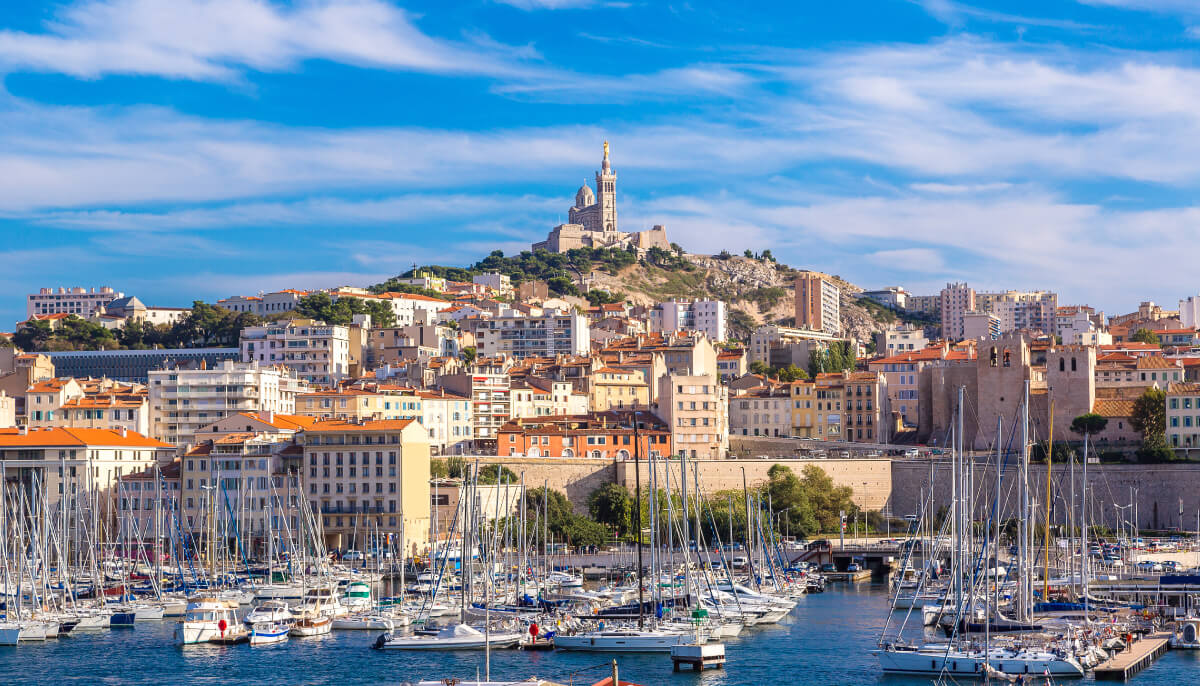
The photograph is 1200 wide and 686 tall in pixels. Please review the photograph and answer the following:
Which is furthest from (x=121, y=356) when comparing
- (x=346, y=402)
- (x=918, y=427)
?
(x=918, y=427)

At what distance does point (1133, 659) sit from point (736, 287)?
423ft

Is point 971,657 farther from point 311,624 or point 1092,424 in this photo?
point 1092,424

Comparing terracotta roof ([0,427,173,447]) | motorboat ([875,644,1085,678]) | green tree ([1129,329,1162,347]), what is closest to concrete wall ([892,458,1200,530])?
motorboat ([875,644,1085,678])

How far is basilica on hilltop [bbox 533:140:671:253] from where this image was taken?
593 ft

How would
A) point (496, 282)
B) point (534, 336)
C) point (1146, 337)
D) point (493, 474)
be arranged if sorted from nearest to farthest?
point (493, 474) < point (1146, 337) < point (534, 336) < point (496, 282)

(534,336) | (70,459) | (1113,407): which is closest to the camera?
(70,459)

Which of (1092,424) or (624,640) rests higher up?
(1092,424)

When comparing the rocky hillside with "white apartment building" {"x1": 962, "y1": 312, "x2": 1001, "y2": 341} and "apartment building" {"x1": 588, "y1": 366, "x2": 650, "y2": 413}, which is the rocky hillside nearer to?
"white apartment building" {"x1": 962, "y1": 312, "x2": 1001, "y2": 341}

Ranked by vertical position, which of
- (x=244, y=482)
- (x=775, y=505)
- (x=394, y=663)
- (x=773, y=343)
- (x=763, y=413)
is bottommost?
(x=394, y=663)

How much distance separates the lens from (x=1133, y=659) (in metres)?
39.7

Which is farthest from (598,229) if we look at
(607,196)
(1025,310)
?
(1025,310)

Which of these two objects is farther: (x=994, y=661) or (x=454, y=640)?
(x=454, y=640)

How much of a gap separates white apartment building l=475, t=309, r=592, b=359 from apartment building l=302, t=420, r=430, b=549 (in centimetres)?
4664

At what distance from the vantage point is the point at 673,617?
44781mm
